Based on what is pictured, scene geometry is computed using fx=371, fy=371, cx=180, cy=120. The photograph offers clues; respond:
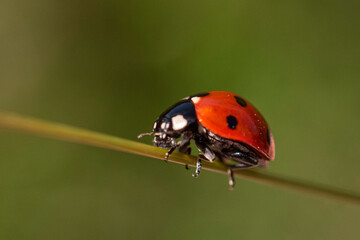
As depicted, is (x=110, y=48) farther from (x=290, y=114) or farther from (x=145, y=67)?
(x=290, y=114)

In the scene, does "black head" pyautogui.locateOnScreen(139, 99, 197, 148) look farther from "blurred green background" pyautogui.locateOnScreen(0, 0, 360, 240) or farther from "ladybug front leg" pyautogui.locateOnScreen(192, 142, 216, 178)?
"blurred green background" pyautogui.locateOnScreen(0, 0, 360, 240)

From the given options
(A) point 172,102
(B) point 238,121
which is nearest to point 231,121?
(B) point 238,121

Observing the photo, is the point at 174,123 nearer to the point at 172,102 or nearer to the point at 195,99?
the point at 195,99

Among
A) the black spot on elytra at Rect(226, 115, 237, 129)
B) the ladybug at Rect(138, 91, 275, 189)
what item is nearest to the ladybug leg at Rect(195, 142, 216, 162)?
the ladybug at Rect(138, 91, 275, 189)

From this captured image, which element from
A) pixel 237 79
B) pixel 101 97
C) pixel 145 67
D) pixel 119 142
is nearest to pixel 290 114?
pixel 237 79

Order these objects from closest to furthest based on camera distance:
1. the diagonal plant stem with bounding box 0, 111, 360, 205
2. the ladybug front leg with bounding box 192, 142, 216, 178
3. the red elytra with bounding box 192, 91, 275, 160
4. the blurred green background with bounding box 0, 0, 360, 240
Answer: the diagonal plant stem with bounding box 0, 111, 360, 205, the ladybug front leg with bounding box 192, 142, 216, 178, the red elytra with bounding box 192, 91, 275, 160, the blurred green background with bounding box 0, 0, 360, 240

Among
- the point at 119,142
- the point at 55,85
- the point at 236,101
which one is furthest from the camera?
the point at 55,85
